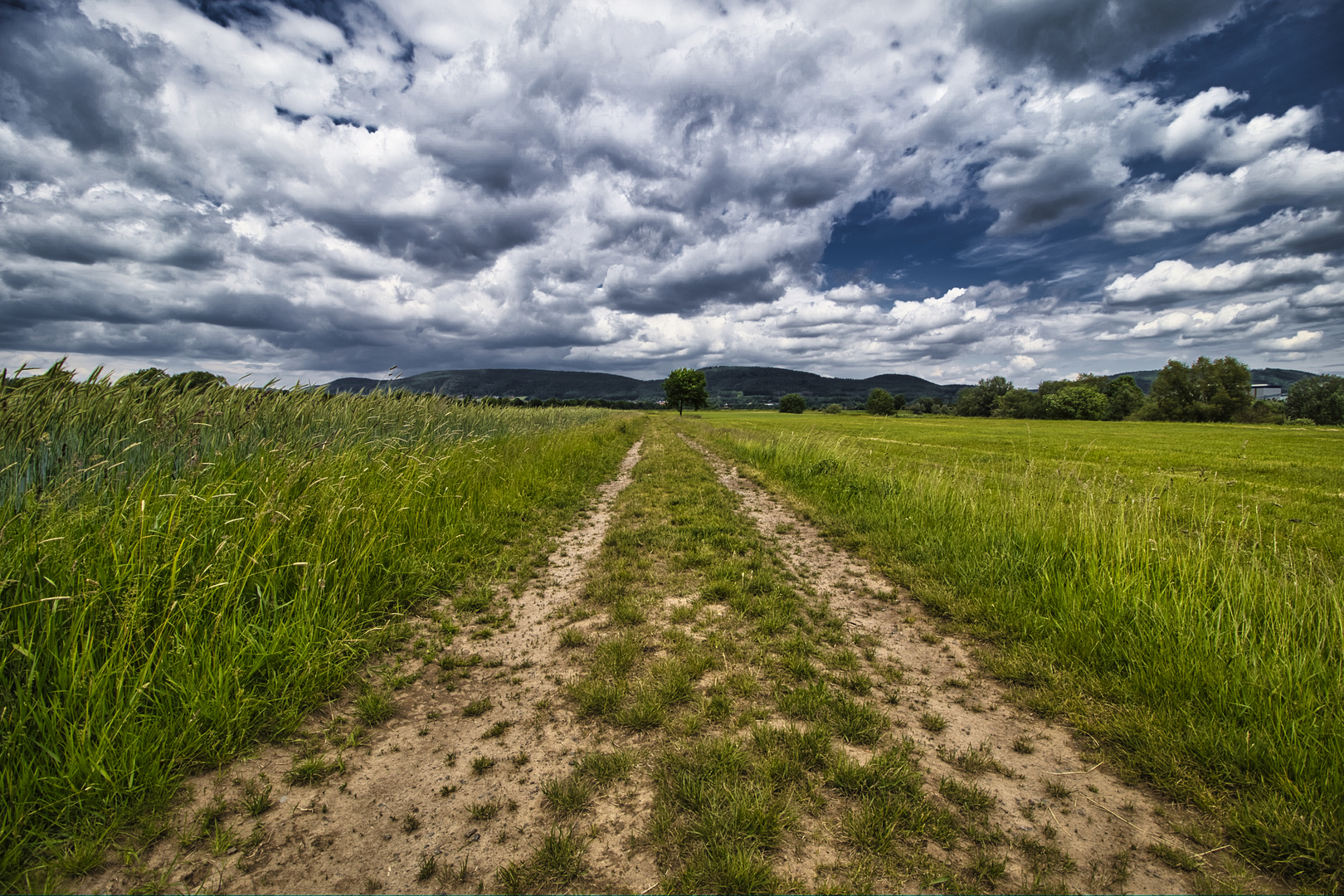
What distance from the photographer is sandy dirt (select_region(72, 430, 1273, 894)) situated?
2.23 m

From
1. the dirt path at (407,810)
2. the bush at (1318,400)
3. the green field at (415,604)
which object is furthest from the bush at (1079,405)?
the dirt path at (407,810)

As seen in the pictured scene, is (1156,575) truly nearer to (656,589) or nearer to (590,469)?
(656,589)

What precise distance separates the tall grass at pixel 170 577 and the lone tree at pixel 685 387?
299 feet

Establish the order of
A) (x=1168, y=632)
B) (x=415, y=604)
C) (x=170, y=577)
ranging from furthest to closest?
(x=415, y=604) → (x=1168, y=632) → (x=170, y=577)

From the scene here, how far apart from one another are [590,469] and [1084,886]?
12849 millimetres

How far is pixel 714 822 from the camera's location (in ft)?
7.89

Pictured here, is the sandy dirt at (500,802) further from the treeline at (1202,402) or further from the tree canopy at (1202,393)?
the tree canopy at (1202,393)

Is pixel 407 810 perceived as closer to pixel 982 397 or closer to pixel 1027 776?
pixel 1027 776

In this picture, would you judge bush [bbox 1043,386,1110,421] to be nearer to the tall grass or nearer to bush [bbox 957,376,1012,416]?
bush [bbox 957,376,1012,416]

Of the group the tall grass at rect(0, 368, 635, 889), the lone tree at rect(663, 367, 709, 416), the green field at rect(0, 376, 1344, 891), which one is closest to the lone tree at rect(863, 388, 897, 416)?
the lone tree at rect(663, 367, 709, 416)

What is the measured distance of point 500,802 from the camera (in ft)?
8.74

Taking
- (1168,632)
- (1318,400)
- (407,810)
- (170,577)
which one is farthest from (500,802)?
(1318,400)

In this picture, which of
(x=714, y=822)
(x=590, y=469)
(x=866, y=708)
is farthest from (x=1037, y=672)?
(x=590, y=469)

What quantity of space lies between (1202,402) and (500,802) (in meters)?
107
